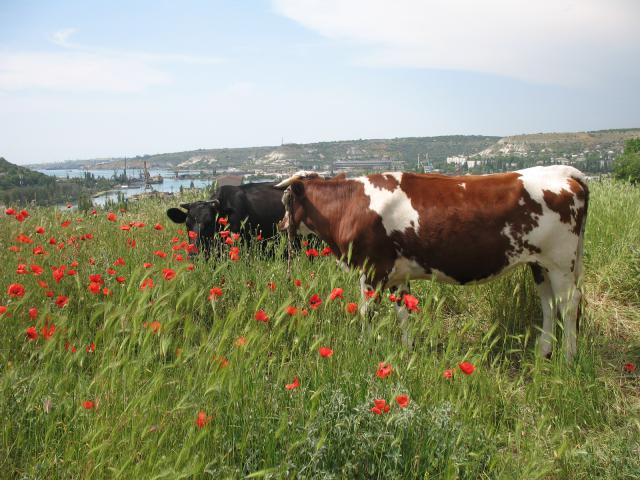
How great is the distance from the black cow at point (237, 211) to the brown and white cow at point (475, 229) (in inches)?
104

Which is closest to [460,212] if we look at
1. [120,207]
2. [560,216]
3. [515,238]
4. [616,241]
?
[515,238]

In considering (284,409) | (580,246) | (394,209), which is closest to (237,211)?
(394,209)

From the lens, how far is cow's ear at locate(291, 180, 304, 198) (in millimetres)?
5676

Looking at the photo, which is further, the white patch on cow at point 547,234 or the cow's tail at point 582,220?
the cow's tail at point 582,220

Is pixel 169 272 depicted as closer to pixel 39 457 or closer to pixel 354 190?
pixel 39 457

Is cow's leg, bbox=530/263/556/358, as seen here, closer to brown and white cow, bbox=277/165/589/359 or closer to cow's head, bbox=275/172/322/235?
brown and white cow, bbox=277/165/589/359

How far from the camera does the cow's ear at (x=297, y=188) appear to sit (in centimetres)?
568

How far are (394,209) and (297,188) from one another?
1.20 m

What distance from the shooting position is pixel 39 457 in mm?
2682

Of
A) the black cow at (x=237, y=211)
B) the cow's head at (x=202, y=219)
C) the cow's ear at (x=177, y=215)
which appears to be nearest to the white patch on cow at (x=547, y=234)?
the black cow at (x=237, y=211)

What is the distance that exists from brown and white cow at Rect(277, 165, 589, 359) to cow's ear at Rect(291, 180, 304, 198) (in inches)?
26.5

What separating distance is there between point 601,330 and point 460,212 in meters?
2.20

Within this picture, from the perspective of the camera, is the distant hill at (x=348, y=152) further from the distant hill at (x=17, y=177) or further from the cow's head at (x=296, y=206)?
the cow's head at (x=296, y=206)

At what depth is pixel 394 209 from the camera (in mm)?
5047
